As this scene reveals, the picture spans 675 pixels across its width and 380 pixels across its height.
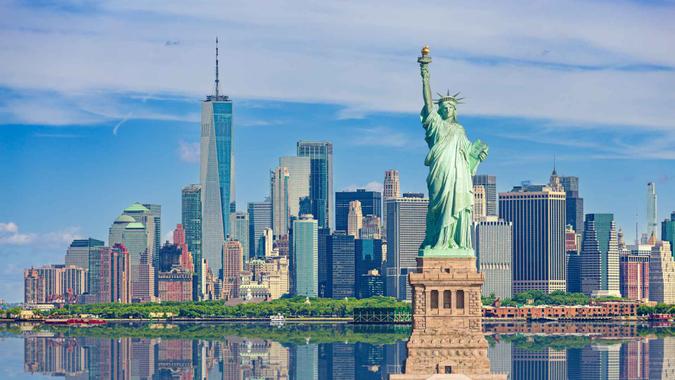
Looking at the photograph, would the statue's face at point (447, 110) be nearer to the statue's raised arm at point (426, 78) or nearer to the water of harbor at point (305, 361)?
the statue's raised arm at point (426, 78)

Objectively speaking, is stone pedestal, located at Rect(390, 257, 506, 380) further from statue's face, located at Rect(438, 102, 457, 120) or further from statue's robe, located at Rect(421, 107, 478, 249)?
statue's face, located at Rect(438, 102, 457, 120)

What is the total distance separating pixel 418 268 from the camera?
5969 centimetres

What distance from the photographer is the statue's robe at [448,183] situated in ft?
197

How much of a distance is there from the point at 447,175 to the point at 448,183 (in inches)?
11.0

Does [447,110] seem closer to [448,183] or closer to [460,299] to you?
[448,183]

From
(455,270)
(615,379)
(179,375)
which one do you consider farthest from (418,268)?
(179,375)

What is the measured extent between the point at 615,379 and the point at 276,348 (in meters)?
60.4

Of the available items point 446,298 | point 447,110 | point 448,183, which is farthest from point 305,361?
point 446,298

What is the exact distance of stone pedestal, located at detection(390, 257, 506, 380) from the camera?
59031 millimetres

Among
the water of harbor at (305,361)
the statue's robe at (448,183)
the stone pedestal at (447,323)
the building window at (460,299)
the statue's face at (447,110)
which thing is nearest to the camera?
the stone pedestal at (447,323)

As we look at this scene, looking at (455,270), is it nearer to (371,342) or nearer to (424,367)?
(424,367)

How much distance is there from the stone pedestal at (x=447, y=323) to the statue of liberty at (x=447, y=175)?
904mm

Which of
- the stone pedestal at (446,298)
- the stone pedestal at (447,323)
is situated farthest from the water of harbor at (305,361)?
the stone pedestal at (446,298)

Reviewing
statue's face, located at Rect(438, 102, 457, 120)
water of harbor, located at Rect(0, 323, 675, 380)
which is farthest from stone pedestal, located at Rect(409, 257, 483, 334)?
water of harbor, located at Rect(0, 323, 675, 380)
